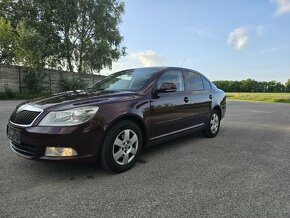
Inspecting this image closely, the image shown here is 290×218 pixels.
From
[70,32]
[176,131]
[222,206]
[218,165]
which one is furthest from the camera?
[70,32]

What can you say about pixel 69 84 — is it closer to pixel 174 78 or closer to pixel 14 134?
pixel 174 78

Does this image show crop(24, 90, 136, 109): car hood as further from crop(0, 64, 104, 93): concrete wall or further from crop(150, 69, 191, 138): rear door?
crop(0, 64, 104, 93): concrete wall

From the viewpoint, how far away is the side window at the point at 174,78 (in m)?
4.57

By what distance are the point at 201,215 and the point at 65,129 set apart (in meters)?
1.80

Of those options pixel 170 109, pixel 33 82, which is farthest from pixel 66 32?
pixel 170 109

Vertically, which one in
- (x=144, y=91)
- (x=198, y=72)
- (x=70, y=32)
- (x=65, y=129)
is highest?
(x=70, y=32)

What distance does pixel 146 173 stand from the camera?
3645 mm

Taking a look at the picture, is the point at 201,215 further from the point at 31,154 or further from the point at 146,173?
the point at 31,154

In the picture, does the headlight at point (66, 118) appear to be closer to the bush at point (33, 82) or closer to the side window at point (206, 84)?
the side window at point (206, 84)

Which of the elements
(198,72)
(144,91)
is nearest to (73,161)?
(144,91)

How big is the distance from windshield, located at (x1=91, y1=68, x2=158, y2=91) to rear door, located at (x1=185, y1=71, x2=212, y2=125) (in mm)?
977

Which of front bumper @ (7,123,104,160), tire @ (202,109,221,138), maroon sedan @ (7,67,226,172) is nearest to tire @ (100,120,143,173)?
maroon sedan @ (7,67,226,172)

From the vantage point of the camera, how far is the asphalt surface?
8.56 feet

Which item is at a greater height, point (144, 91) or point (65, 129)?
point (144, 91)
